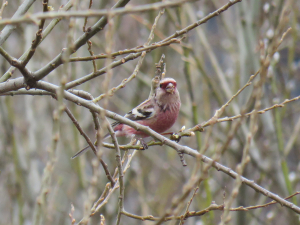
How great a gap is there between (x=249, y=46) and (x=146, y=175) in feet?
13.7

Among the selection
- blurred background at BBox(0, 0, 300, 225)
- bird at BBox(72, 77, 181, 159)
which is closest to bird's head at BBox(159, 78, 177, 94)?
bird at BBox(72, 77, 181, 159)

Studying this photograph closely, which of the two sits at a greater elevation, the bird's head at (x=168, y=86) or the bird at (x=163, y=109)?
the bird's head at (x=168, y=86)

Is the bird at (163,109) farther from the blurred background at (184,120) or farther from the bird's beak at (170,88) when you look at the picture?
the blurred background at (184,120)

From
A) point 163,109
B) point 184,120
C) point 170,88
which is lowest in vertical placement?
point 163,109

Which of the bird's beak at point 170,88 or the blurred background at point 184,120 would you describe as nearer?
the bird's beak at point 170,88

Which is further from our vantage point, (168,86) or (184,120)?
(184,120)

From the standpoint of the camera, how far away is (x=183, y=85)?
350 inches

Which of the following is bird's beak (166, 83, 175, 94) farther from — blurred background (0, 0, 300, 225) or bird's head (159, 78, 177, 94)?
blurred background (0, 0, 300, 225)

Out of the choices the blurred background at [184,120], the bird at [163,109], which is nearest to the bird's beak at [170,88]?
the bird at [163,109]

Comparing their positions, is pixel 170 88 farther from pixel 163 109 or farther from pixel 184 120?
pixel 184 120

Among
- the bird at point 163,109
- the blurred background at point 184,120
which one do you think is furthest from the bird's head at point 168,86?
the blurred background at point 184,120

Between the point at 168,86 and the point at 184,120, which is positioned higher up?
the point at 184,120

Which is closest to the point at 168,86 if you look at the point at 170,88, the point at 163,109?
the point at 170,88

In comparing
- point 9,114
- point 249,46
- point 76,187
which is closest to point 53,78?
point 9,114
